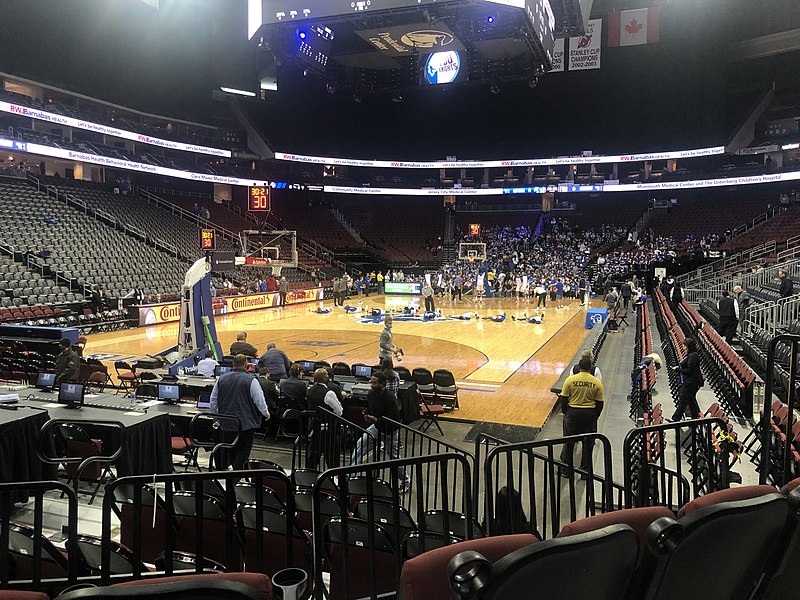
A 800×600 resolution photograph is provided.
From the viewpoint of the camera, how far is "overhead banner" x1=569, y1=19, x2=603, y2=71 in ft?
97.6

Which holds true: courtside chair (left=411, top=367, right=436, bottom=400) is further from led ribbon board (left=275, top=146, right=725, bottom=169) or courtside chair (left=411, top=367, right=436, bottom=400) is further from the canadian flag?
led ribbon board (left=275, top=146, right=725, bottom=169)

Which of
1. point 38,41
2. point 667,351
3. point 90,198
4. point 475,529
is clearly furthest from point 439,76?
point 38,41

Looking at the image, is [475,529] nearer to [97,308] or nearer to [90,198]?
[97,308]

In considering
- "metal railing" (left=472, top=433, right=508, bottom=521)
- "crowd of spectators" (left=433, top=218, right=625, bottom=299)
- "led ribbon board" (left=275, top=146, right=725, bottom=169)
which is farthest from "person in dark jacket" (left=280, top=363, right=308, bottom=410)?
"led ribbon board" (left=275, top=146, right=725, bottom=169)

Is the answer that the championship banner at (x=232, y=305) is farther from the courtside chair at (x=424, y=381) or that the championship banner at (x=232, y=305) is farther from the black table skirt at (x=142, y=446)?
the black table skirt at (x=142, y=446)

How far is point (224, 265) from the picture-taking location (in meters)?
13.0

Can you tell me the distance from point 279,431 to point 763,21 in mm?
37317

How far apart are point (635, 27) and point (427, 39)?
78.5 feet

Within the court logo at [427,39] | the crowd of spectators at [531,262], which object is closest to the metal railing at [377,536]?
the court logo at [427,39]

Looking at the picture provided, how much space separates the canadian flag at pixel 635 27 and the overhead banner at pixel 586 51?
787mm

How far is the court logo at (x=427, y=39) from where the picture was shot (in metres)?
10.4

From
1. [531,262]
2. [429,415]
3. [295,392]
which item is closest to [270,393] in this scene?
[295,392]

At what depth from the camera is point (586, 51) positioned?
30.4 m

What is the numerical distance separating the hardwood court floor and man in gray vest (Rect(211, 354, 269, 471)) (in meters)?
A: 4.30
